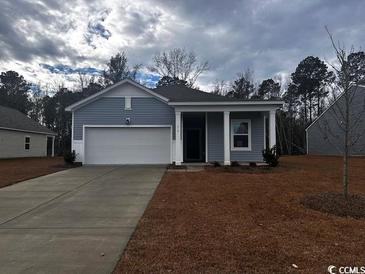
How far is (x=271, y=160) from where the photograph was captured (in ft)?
56.3

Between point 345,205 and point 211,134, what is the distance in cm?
1214

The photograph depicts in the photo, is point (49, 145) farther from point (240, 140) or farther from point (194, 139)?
point (240, 140)

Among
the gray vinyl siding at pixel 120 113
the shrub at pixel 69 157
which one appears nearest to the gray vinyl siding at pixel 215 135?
the gray vinyl siding at pixel 120 113

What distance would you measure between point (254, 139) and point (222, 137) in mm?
1730

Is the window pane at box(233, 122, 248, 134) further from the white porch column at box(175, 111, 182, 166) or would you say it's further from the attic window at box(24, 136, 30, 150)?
the attic window at box(24, 136, 30, 150)

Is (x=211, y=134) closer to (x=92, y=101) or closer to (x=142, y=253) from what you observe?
(x=92, y=101)

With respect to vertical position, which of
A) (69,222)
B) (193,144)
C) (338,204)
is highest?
(193,144)

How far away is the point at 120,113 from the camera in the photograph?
19.7 metres

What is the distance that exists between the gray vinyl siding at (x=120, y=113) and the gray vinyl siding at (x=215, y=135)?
2.08 metres

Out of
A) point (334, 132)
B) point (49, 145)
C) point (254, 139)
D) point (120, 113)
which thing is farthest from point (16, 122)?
point (334, 132)

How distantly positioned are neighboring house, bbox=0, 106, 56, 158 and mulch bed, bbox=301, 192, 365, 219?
25866 mm

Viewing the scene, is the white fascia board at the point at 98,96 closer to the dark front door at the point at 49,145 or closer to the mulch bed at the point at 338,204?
the mulch bed at the point at 338,204

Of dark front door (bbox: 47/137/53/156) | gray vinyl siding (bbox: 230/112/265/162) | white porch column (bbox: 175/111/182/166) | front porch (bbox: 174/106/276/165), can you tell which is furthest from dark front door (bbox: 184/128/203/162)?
dark front door (bbox: 47/137/53/156)

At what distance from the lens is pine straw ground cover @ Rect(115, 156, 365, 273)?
478 cm
